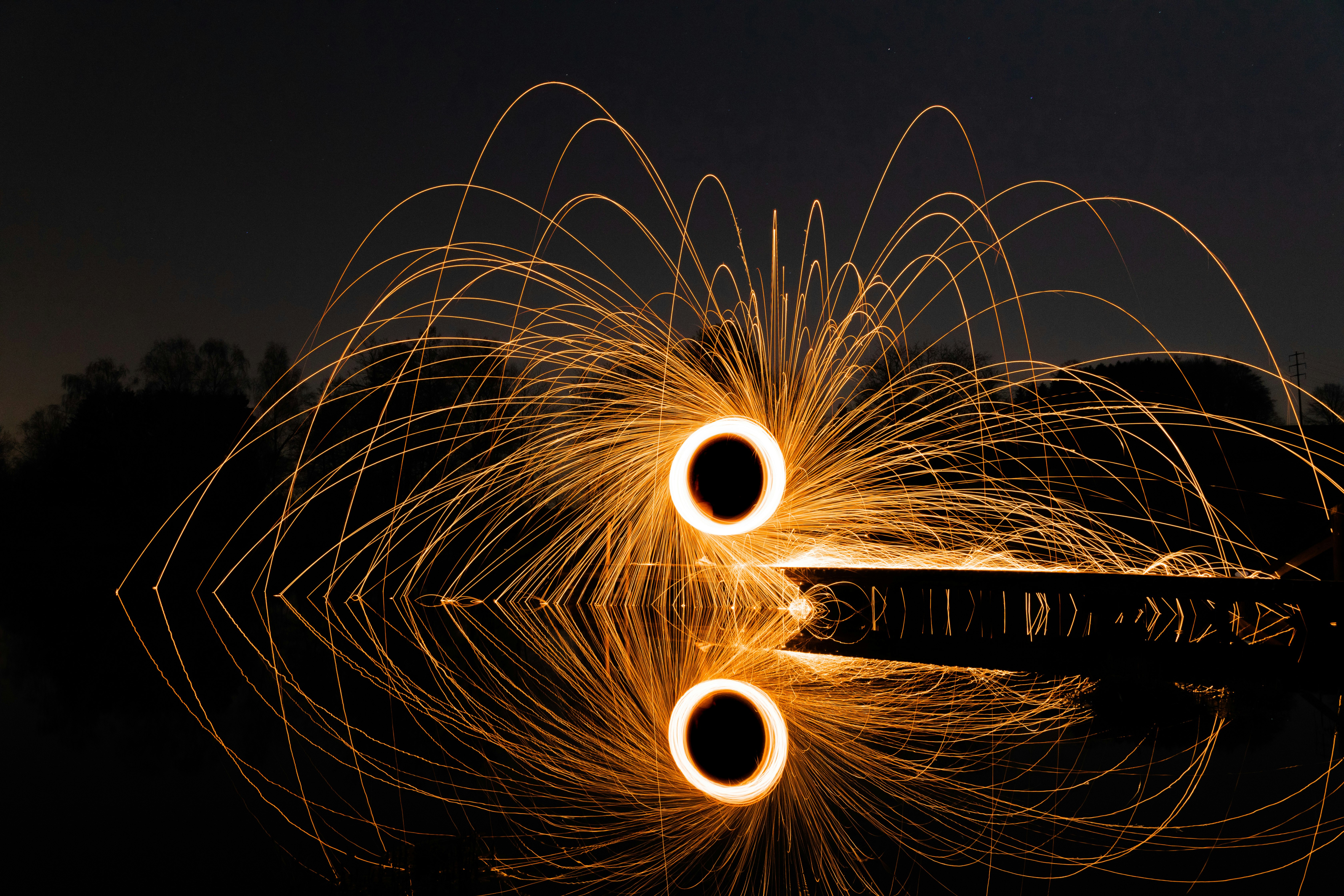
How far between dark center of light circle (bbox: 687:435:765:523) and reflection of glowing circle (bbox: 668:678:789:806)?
163 centimetres

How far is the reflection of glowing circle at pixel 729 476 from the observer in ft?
15.2

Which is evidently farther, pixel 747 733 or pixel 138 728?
pixel 138 728

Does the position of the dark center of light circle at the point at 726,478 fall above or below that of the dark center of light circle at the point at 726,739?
Result: above

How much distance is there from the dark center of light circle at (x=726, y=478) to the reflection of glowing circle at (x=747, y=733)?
1630 mm

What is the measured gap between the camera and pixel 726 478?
471cm

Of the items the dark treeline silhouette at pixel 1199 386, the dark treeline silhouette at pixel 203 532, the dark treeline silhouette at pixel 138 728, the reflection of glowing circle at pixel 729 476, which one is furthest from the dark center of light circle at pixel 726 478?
the dark treeline silhouette at pixel 1199 386

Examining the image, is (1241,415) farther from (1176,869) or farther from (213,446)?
(213,446)

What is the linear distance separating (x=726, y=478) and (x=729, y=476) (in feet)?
0.08

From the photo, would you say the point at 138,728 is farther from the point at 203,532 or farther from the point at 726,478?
the point at 203,532

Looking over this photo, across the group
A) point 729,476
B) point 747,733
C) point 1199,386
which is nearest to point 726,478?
point 729,476

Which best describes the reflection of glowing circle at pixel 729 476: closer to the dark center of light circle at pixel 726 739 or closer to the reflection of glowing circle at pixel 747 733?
the reflection of glowing circle at pixel 747 733

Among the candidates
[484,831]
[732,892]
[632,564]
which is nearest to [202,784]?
[484,831]

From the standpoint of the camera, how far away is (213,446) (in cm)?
1773

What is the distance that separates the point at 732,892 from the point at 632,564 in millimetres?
5253
